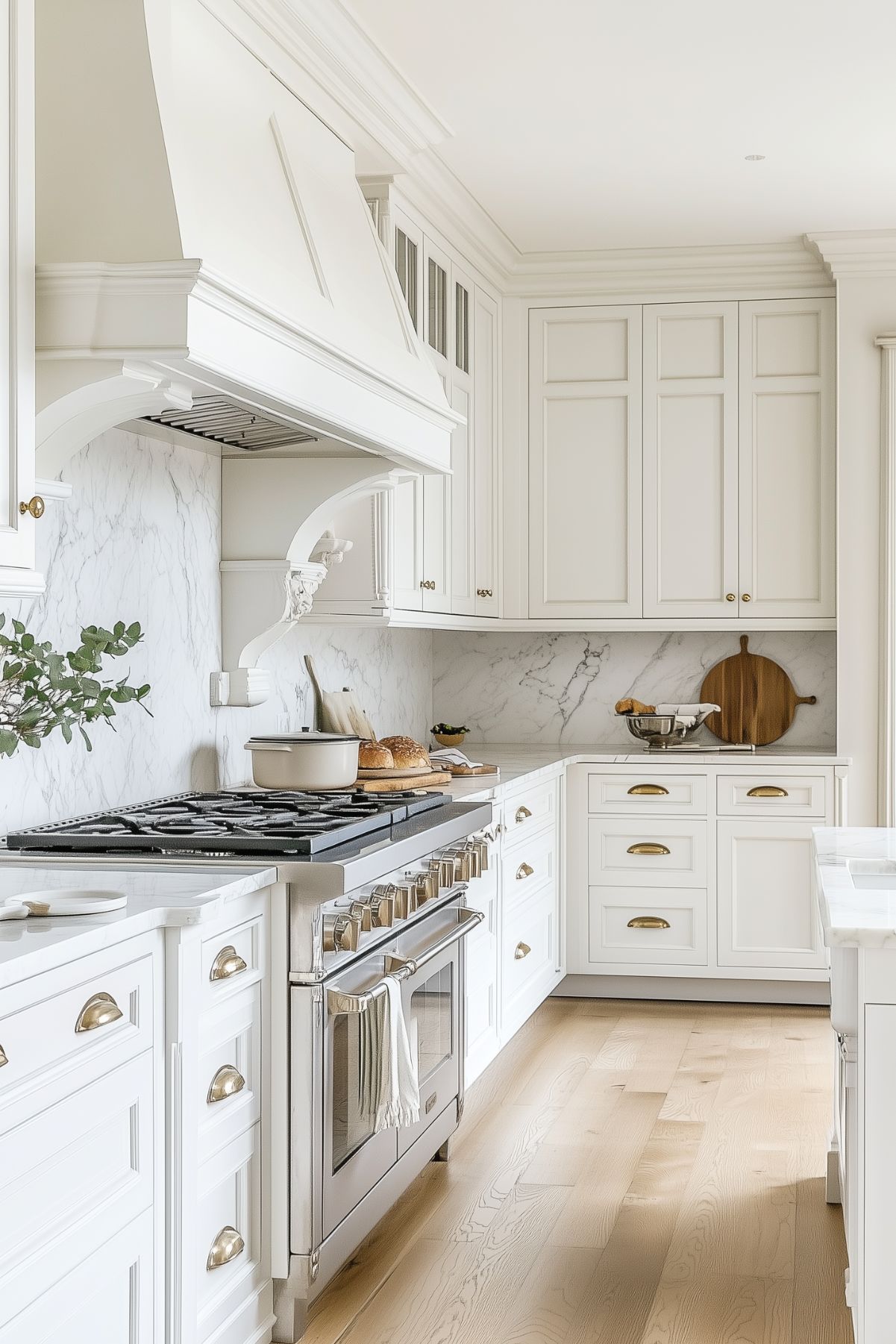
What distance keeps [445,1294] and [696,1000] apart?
2.51m

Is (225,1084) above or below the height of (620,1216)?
above

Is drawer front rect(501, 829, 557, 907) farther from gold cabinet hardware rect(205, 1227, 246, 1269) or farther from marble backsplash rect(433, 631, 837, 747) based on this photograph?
gold cabinet hardware rect(205, 1227, 246, 1269)

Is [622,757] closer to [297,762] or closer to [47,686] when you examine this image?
[297,762]

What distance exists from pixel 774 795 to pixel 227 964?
303 centimetres

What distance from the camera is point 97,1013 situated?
1716 millimetres

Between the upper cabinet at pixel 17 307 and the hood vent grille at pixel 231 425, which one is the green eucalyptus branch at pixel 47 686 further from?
the hood vent grille at pixel 231 425

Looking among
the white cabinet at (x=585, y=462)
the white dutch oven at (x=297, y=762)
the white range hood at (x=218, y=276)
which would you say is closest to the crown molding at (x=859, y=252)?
the white cabinet at (x=585, y=462)

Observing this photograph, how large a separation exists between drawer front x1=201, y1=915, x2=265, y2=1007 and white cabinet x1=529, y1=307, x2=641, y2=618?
9.85 ft

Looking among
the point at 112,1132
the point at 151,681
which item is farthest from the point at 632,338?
the point at 112,1132

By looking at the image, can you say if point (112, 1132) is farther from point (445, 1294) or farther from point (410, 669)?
point (410, 669)

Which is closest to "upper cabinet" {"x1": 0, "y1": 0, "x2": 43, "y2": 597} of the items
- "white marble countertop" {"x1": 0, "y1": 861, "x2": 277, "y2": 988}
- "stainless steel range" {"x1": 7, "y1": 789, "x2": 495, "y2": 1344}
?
"white marble countertop" {"x1": 0, "y1": 861, "x2": 277, "y2": 988}

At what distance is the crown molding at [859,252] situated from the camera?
15.4 feet

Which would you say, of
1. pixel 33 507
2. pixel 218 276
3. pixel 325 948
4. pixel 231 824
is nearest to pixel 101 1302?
pixel 325 948

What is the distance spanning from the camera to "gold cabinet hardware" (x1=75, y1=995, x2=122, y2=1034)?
168 centimetres
